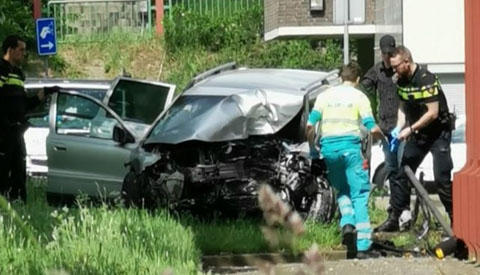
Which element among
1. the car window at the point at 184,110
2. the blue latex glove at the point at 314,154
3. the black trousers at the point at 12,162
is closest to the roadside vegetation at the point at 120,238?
the black trousers at the point at 12,162

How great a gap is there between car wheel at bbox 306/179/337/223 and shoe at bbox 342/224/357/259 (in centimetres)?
185

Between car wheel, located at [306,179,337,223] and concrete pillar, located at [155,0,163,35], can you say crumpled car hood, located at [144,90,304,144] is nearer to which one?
car wheel, located at [306,179,337,223]

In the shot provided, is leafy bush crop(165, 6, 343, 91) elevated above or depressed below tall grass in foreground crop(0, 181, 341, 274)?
below

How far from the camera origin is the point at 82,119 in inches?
634

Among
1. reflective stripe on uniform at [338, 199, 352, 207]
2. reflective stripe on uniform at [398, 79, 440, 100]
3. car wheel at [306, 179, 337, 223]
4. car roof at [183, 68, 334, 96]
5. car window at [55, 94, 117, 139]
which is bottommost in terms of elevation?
car wheel at [306, 179, 337, 223]

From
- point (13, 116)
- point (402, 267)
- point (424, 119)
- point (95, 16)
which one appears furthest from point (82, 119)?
point (95, 16)

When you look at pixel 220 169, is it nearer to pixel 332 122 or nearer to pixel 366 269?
pixel 332 122

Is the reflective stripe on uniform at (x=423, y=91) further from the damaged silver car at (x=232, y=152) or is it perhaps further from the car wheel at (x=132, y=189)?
the car wheel at (x=132, y=189)

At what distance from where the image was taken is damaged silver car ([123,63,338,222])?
42.5 feet

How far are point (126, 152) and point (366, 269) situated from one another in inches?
232

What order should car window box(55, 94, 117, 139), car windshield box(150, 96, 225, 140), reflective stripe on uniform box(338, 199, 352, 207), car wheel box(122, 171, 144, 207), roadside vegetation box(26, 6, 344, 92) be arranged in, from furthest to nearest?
roadside vegetation box(26, 6, 344, 92)
car window box(55, 94, 117, 139)
car windshield box(150, 96, 225, 140)
car wheel box(122, 171, 144, 207)
reflective stripe on uniform box(338, 199, 352, 207)

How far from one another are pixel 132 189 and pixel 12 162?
4.20 feet

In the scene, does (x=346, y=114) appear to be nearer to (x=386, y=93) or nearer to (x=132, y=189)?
(x=386, y=93)

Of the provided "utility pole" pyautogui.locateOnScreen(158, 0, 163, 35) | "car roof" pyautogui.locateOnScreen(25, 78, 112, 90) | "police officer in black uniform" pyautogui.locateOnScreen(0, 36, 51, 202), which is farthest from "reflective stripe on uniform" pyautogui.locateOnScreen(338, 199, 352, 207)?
"utility pole" pyautogui.locateOnScreen(158, 0, 163, 35)
